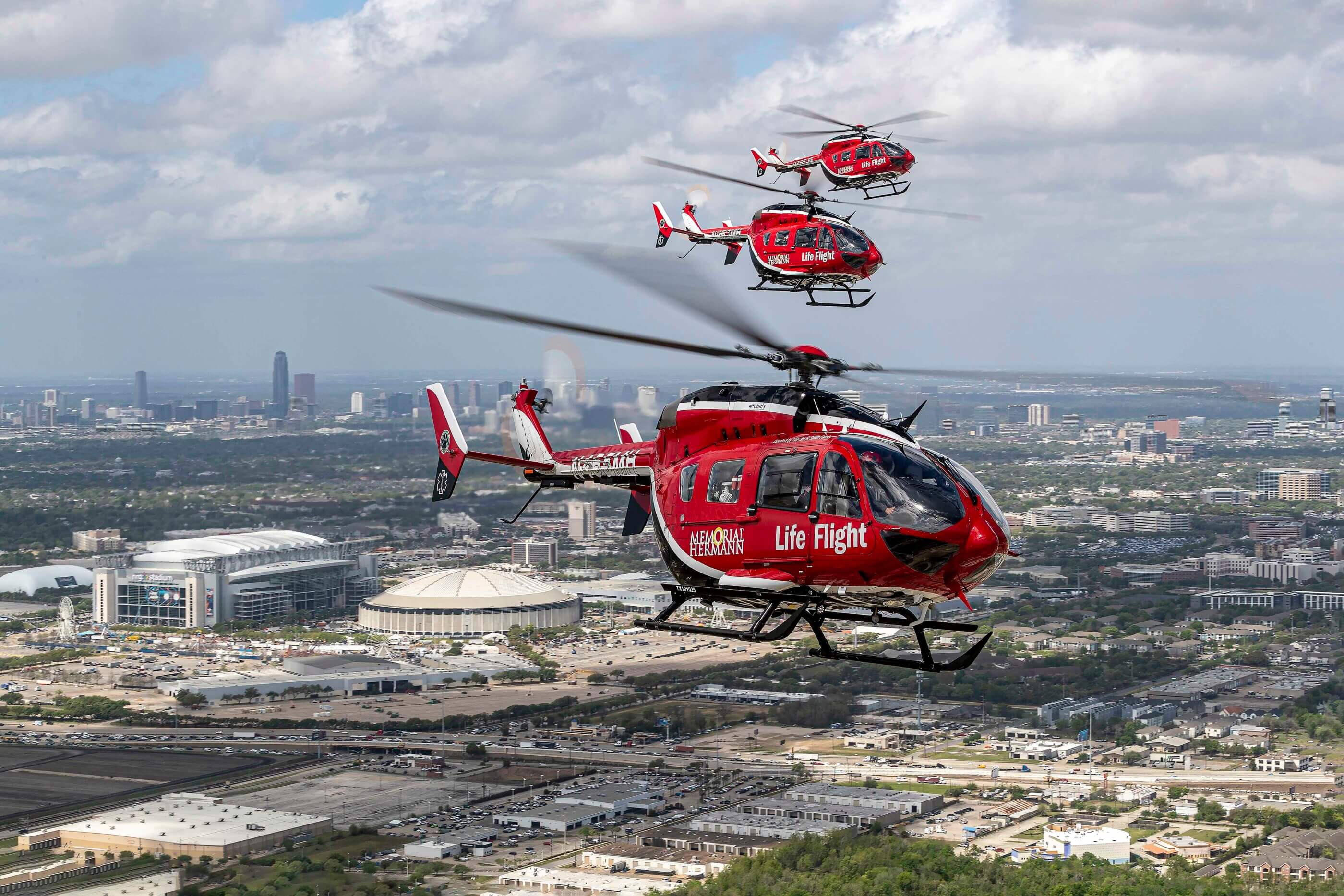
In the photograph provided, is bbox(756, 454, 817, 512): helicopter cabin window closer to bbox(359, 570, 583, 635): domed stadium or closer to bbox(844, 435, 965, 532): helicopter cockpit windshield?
bbox(844, 435, 965, 532): helicopter cockpit windshield

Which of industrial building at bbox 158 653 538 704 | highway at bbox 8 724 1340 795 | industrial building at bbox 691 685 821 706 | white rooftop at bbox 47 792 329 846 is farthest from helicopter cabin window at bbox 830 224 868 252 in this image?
industrial building at bbox 158 653 538 704

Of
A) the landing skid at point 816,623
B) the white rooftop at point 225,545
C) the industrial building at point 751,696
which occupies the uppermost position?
the landing skid at point 816,623

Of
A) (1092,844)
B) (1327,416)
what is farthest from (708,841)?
(1327,416)

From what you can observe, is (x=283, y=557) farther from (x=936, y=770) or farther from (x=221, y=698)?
(x=936, y=770)

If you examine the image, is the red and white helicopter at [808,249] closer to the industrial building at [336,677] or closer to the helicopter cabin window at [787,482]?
the helicopter cabin window at [787,482]

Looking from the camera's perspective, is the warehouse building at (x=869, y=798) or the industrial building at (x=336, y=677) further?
the industrial building at (x=336, y=677)

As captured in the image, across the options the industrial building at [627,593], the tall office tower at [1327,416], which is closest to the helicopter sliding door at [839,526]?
the industrial building at [627,593]

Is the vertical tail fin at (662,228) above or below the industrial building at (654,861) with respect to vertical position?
above

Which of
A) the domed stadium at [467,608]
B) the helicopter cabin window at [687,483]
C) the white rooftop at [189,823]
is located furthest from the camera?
the domed stadium at [467,608]
